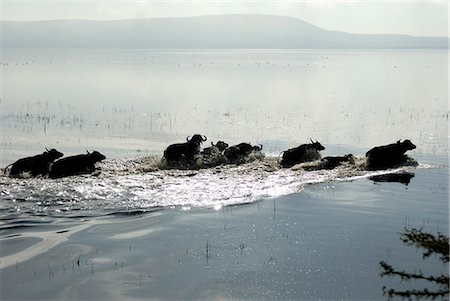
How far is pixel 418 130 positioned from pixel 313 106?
1510 centimetres

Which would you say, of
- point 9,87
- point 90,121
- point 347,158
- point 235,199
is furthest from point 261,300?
point 9,87

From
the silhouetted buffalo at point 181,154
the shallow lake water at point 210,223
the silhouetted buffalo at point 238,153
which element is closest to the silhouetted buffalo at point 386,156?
the shallow lake water at point 210,223

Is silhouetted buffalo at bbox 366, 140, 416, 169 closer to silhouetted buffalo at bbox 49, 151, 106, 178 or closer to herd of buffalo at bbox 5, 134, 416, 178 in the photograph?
herd of buffalo at bbox 5, 134, 416, 178

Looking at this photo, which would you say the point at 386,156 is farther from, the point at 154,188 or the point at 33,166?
the point at 33,166

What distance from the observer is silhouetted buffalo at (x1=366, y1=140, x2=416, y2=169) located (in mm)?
22656

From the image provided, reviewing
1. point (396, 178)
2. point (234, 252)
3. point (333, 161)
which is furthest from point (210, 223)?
point (333, 161)

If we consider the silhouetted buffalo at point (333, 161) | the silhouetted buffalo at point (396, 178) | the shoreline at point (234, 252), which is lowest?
the shoreline at point (234, 252)

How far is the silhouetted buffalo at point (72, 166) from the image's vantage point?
20547 millimetres

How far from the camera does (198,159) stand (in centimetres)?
2334

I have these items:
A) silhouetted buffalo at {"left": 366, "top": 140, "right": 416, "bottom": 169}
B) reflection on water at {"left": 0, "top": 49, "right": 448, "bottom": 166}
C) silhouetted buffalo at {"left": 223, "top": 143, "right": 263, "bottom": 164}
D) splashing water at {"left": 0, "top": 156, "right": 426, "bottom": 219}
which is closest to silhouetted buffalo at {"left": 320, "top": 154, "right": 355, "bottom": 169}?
splashing water at {"left": 0, "top": 156, "right": 426, "bottom": 219}

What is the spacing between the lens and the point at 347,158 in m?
23.2

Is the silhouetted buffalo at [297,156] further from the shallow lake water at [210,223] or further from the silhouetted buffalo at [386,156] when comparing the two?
the silhouetted buffalo at [386,156]

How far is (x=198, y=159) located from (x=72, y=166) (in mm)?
4789

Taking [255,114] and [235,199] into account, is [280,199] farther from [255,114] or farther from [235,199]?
[255,114]
